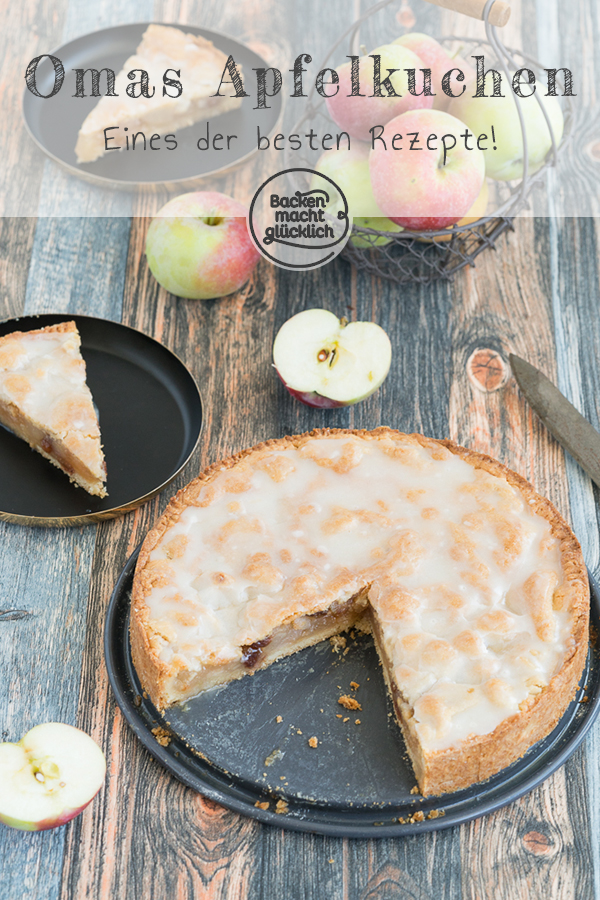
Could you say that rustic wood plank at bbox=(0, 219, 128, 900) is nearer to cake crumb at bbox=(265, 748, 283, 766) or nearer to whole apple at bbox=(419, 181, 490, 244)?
cake crumb at bbox=(265, 748, 283, 766)

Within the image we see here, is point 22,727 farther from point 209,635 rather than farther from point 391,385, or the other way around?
point 391,385

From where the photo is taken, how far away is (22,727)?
2.97 metres

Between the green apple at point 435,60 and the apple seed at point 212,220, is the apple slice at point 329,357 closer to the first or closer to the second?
the apple seed at point 212,220

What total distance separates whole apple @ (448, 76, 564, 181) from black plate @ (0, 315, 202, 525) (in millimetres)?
1774

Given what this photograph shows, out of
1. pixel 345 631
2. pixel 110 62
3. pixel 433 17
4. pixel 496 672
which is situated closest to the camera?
pixel 496 672

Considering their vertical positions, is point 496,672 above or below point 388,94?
below

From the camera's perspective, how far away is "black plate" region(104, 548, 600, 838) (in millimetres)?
2723

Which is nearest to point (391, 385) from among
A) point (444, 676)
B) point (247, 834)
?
point (444, 676)

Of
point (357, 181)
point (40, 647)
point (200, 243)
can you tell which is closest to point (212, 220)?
point (200, 243)

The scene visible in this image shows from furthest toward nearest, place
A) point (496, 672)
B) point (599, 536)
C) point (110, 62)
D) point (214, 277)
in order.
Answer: point (110, 62) → point (214, 277) → point (599, 536) → point (496, 672)

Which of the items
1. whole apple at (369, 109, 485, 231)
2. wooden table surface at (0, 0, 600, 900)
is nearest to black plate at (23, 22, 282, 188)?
wooden table surface at (0, 0, 600, 900)

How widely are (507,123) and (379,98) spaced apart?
60cm

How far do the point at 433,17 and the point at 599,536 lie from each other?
12.3 ft

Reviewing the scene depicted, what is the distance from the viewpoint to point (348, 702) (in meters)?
2.96
